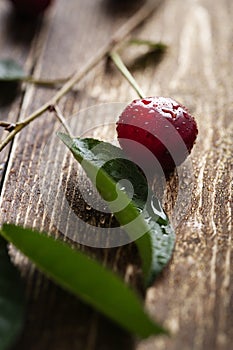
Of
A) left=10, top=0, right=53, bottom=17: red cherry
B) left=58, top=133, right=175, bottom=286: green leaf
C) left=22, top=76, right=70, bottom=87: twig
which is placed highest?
left=10, top=0, right=53, bottom=17: red cherry

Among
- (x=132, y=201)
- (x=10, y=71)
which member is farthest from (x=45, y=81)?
(x=132, y=201)

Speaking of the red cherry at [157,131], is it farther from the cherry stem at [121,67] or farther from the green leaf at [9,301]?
the green leaf at [9,301]

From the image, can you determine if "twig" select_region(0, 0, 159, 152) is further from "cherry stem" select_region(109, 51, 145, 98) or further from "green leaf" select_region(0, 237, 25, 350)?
"green leaf" select_region(0, 237, 25, 350)

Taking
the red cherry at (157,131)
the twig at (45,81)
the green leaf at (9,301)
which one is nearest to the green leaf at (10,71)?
the twig at (45,81)

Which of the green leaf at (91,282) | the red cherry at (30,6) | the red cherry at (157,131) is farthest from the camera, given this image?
the red cherry at (30,6)

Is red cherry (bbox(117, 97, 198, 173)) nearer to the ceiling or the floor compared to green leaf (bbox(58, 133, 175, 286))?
nearer to the ceiling

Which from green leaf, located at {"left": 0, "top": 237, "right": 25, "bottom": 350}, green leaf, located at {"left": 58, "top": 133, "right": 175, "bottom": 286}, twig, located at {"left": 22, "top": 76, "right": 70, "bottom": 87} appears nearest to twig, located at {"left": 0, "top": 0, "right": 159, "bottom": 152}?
twig, located at {"left": 22, "top": 76, "right": 70, "bottom": 87}
